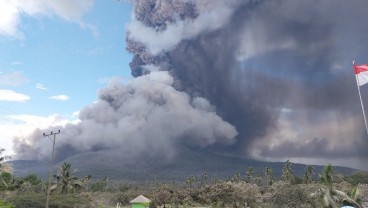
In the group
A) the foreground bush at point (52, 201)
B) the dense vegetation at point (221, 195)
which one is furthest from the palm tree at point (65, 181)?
the foreground bush at point (52, 201)

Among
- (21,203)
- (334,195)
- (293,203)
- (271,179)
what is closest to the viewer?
(334,195)

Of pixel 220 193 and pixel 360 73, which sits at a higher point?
pixel 360 73

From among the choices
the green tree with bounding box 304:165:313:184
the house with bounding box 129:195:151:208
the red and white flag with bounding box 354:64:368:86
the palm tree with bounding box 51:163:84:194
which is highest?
the green tree with bounding box 304:165:313:184

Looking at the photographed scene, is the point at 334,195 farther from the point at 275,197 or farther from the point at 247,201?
the point at 247,201

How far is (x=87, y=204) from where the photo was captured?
76.1 m

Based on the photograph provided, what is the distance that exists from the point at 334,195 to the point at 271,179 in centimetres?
10175

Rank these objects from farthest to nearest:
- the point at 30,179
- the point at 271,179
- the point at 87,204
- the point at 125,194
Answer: the point at 271,179, the point at 30,179, the point at 125,194, the point at 87,204

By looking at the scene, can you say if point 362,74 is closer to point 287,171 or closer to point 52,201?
point 52,201

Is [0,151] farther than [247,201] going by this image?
No

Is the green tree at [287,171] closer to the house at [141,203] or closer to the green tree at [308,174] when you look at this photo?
the green tree at [308,174]

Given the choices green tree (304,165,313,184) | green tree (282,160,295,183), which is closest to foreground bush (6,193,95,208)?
green tree (304,165,313,184)

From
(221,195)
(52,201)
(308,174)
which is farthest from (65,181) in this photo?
(308,174)

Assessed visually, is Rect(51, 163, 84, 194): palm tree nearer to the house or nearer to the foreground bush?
the foreground bush


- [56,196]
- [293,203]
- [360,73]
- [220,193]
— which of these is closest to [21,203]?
[56,196]
